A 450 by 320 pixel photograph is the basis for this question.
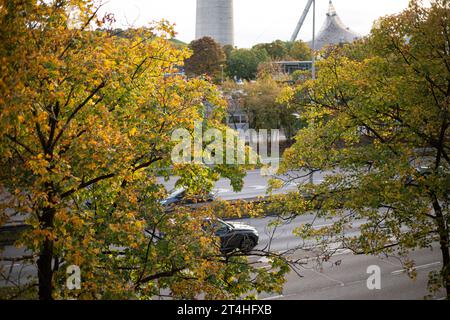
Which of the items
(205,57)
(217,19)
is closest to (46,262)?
(205,57)

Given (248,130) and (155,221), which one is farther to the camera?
(248,130)

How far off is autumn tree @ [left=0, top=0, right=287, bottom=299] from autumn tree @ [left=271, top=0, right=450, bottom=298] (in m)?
3.08

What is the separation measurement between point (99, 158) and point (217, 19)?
121013 millimetres

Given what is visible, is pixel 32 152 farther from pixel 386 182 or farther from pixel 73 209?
pixel 386 182

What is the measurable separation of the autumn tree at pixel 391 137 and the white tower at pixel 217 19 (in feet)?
373

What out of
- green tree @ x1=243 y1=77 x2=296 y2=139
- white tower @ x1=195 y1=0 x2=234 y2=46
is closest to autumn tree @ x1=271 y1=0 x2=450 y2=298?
green tree @ x1=243 y1=77 x2=296 y2=139

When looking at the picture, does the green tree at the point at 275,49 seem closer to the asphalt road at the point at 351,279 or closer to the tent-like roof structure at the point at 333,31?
the tent-like roof structure at the point at 333,31

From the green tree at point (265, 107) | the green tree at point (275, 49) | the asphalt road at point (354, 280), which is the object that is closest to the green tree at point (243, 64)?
the green tree at point (275, 49)

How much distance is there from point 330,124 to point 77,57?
21.7 ft

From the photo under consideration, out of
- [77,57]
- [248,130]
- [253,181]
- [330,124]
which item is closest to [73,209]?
[77,57]

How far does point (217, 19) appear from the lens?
402ft

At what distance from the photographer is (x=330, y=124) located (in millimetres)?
11641

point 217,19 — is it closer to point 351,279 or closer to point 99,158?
point 351,279

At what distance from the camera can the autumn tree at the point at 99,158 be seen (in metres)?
5.89
